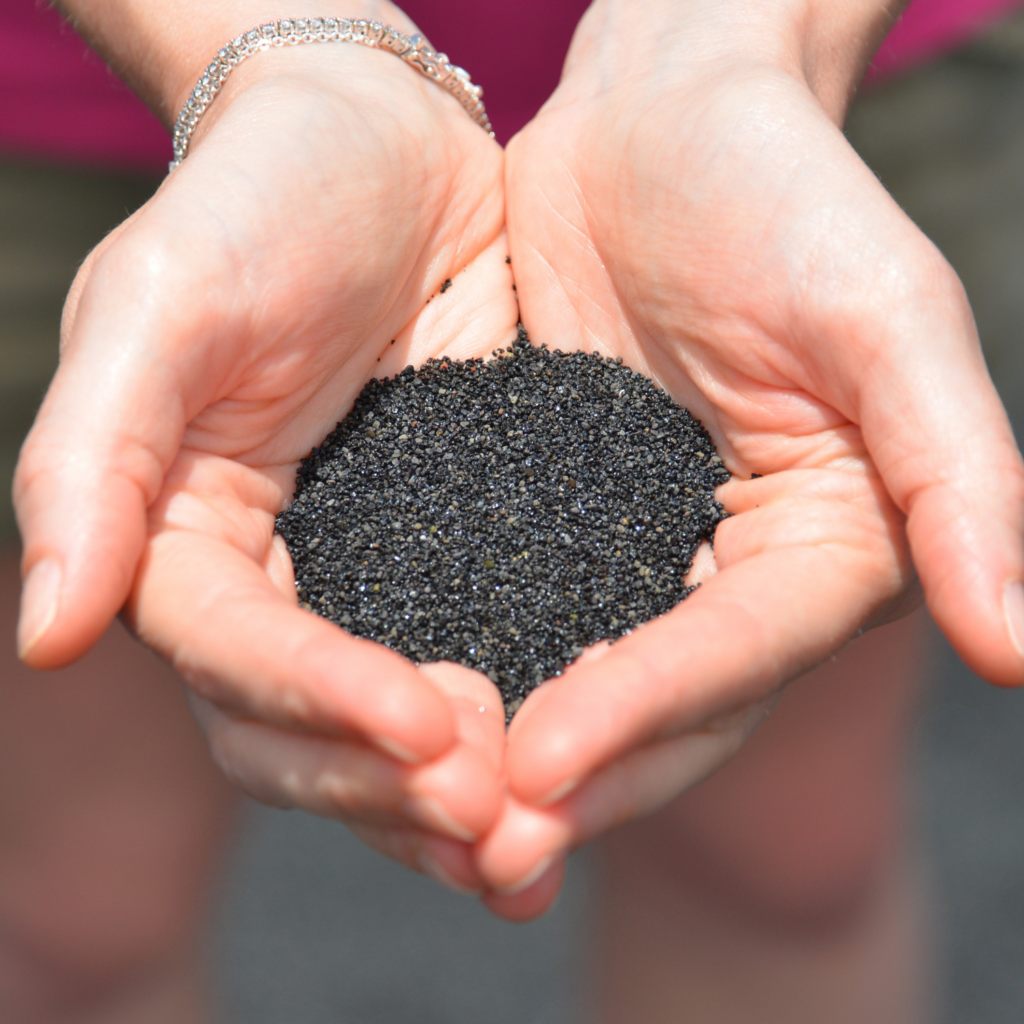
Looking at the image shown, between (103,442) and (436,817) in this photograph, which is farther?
(103,442)

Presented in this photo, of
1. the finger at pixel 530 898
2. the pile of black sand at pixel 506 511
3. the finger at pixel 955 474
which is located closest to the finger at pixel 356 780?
the finger at pixel 530 898

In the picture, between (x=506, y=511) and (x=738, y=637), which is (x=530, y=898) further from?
(x=506, y=511)

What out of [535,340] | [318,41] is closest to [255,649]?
[535,340]

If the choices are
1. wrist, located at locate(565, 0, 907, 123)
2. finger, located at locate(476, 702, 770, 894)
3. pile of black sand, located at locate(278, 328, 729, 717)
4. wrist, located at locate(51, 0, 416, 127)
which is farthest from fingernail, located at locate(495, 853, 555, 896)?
wrist, located at locate(51, 0, 416, 127)

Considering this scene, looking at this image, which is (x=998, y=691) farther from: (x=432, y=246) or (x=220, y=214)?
(x=220, y=214)

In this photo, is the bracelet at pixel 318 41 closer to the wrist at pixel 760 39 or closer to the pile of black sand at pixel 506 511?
the wrist at pixel 760 39

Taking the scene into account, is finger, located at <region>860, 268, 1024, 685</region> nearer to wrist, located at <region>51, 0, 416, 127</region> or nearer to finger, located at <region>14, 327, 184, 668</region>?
finger, located at <region>14, 327, 184, 668</region>
